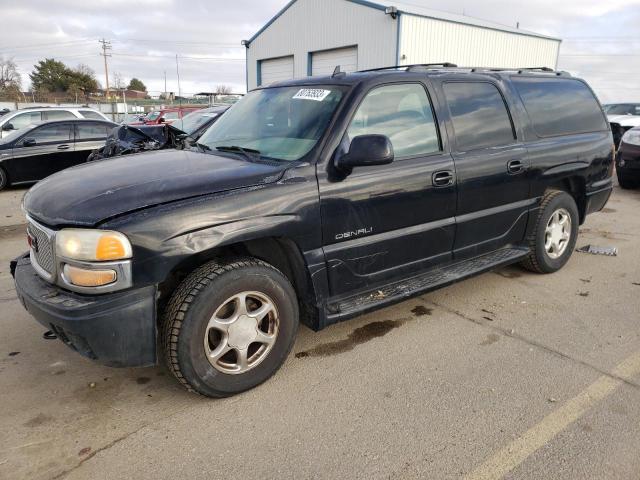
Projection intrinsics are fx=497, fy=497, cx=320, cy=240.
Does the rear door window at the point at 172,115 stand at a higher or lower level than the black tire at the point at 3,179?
higher

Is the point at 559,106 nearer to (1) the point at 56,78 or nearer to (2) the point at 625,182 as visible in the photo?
(2) the point at 625,182

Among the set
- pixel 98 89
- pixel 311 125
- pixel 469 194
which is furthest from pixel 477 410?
pixel 98 89

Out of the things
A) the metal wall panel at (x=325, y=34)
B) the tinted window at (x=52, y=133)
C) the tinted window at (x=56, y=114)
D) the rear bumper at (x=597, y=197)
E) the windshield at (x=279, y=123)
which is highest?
the metal wall panel at (x=325, y=34)

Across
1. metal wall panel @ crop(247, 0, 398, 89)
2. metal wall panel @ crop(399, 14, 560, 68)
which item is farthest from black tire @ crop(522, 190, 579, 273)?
metal wall panel @ crop(399, 14, 560, 68)

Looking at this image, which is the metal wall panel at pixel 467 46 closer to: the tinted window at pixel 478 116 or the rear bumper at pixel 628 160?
the rear bumper at pixel 628 160

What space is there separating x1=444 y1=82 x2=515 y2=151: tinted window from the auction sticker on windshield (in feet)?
3.18

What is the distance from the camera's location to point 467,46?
21.9m

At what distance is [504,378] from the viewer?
3.04 metres

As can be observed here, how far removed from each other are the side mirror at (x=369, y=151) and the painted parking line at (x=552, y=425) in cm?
166

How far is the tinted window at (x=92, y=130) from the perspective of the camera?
10488 mm

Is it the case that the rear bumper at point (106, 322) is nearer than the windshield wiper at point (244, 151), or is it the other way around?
the rear bumper at point (106, 322)

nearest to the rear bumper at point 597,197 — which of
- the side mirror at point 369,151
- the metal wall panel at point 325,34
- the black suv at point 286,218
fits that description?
the black suv at point 286,218

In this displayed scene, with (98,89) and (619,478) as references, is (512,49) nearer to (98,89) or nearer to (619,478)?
(619,478)

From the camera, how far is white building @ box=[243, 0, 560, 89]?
1989 cm
